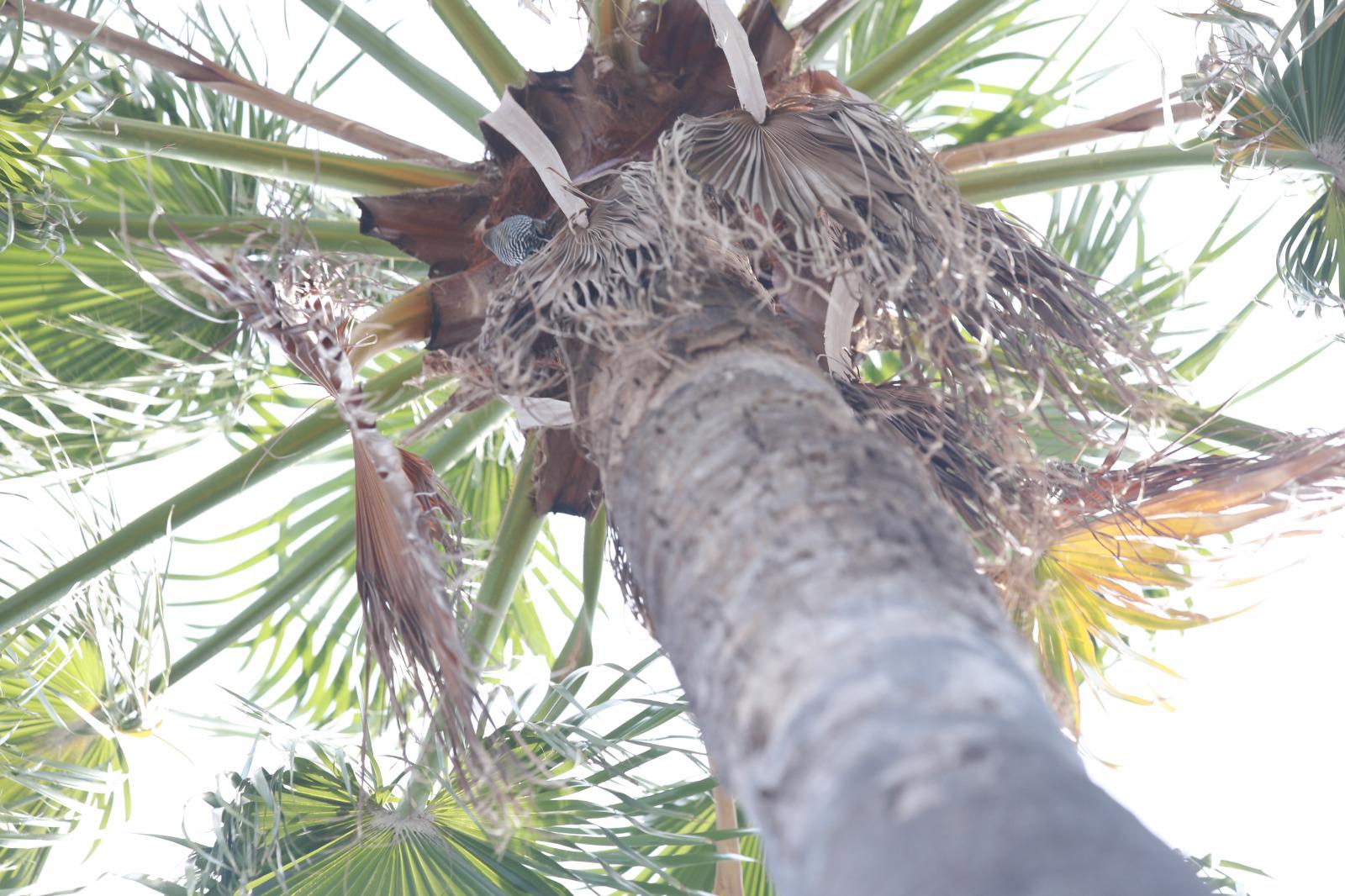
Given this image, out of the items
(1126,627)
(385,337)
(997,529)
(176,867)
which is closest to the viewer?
(997,529)

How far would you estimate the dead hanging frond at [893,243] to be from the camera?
1.31m

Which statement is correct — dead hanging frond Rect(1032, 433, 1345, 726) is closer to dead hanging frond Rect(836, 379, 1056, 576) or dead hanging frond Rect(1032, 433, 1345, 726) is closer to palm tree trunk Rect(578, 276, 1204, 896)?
dead hanging frond Rect(836, 379, 1056, 576)

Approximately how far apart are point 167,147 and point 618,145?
2.76 feet

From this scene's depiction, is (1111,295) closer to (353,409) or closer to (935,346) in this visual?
(935,346)

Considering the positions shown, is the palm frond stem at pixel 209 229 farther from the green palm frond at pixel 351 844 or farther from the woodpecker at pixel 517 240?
the green palm frond at pixel 351 844

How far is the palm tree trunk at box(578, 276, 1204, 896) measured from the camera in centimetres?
54

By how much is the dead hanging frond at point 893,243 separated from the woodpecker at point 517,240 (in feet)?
0.82

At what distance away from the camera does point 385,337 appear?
1633 millimetres

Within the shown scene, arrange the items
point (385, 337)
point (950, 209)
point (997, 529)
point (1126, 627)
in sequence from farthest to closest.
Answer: point (1126, 627)
point (385, 337)
point (997, 529)
point (950, 209)

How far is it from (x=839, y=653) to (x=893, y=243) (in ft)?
2.63

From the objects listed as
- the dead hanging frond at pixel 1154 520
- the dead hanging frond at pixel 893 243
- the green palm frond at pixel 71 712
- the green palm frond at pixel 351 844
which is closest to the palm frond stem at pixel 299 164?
the dead hanging frond at pixel 893 243

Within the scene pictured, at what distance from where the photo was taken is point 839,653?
68 cm

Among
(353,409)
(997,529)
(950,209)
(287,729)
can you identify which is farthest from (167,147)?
(997,529)

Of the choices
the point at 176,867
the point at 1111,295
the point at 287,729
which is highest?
the point at 1111,295
